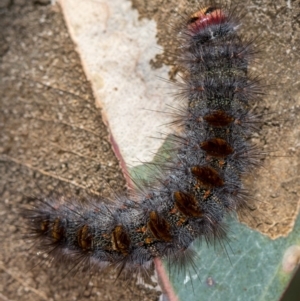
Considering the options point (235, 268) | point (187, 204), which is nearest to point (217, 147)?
point (187, 204)

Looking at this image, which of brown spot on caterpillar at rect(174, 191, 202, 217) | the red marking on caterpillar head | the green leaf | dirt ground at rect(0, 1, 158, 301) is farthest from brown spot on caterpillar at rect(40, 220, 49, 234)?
the red marking on caterpillar head

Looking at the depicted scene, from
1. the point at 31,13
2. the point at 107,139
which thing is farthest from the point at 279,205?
the point at 31,13

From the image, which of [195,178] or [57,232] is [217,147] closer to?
[195,178]

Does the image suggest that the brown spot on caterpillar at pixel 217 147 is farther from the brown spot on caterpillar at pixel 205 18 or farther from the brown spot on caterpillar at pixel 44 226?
the brown spot on caterpillar at pixel 44 226

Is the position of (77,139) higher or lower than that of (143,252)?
higher

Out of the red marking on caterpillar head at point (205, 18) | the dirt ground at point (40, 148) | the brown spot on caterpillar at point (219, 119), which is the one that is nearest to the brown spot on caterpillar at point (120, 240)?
the dirt ground at point (40, 148)

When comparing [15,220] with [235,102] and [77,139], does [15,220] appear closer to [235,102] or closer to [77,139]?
[77,139]

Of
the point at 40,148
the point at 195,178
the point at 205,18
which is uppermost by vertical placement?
the point at 205,18

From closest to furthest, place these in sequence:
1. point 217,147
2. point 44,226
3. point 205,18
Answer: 1. point 217,147
2. point 205,18
3. point 44,226
